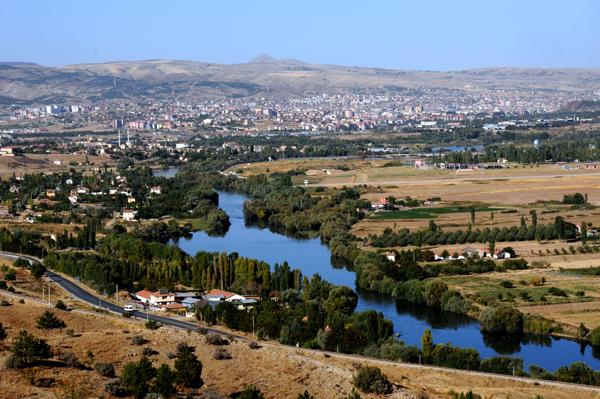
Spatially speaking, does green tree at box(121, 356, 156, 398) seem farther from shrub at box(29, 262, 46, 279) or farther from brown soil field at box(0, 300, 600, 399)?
shrub at box(29, 262, 46, 279)

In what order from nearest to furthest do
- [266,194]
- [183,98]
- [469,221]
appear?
[469,221] < [266,194] < [183,98]

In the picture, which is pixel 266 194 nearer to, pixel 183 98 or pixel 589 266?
pixel 589 266

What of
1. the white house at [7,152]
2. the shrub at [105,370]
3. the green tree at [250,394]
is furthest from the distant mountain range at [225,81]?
the green tree at [250,394]

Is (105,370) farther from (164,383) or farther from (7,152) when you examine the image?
(7,152)

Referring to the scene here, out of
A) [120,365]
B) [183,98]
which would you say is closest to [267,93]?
[183,98]

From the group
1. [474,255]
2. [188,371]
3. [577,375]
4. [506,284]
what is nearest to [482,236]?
[474,255]
